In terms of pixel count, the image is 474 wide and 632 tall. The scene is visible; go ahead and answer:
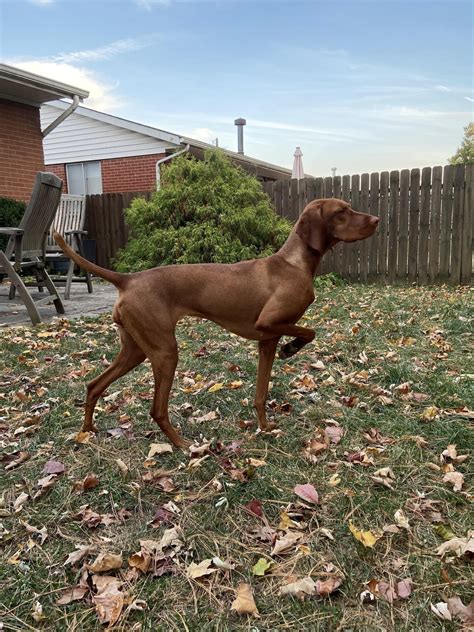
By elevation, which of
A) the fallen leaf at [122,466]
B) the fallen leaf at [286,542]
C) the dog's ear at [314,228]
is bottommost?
the fallen leaf at [286,542]

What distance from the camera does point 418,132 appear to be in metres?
12.3

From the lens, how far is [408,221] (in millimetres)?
8312

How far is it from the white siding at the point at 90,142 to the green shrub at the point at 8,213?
20.2 feet

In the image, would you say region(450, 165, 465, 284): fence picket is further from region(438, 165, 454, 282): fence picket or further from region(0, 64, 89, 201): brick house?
region(0, 64, 89, 201): brick house

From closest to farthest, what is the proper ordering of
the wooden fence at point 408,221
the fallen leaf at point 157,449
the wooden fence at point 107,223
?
the fallen leaf at point 157,449 → the wooden fence at point 408,221 → the wooden fence at point 107,223

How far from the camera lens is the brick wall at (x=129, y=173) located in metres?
15.1

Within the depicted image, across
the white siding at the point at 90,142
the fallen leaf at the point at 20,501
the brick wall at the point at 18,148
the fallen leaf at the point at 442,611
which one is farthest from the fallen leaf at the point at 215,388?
the white siding at the point at 90,142

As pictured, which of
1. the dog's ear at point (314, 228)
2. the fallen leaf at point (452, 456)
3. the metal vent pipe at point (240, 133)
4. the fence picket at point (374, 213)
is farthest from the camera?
the metal vent pipe at point (240, 133)

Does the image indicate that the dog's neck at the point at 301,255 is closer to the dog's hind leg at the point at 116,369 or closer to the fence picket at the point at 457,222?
the dog's hind leg at the point at 116,369

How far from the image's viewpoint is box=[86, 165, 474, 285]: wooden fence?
25.9ft

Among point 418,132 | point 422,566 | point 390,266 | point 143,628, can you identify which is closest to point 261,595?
point 143,628

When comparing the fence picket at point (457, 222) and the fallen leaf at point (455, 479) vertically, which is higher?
the fence picket at point (457, 222)

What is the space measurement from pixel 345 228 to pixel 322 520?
4.93ft

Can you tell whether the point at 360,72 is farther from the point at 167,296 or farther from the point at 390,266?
the point at 167,296
